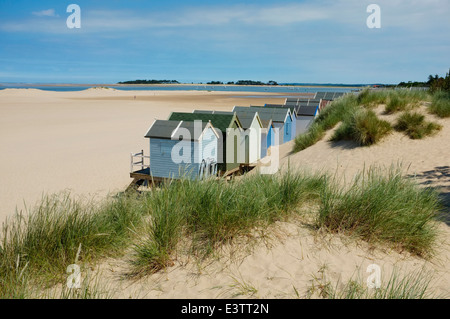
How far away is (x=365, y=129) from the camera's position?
14633 millimetres

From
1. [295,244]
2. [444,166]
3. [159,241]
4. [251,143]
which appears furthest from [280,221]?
[251,143]

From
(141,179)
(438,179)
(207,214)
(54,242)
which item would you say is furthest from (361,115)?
(54,242)

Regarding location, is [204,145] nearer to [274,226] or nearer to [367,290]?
[274,226]

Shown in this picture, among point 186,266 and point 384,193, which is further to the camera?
point 384,193

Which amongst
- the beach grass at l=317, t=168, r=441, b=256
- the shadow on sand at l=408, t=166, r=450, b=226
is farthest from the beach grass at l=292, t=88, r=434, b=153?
the beach grass at l=317, t=168, r=441, b=256

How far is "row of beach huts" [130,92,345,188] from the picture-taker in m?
13.2

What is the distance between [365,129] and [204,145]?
660 cm

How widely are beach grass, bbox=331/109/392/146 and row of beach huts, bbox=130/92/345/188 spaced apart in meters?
4.50

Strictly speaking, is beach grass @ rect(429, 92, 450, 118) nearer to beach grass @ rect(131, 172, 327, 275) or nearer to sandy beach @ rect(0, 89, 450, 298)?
sandy beach @ rect(0, 89, 450, 298)

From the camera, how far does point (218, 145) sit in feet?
49.4

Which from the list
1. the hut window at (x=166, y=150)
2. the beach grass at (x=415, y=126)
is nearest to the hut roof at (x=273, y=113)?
the beach grass at (x=415, y=126)
